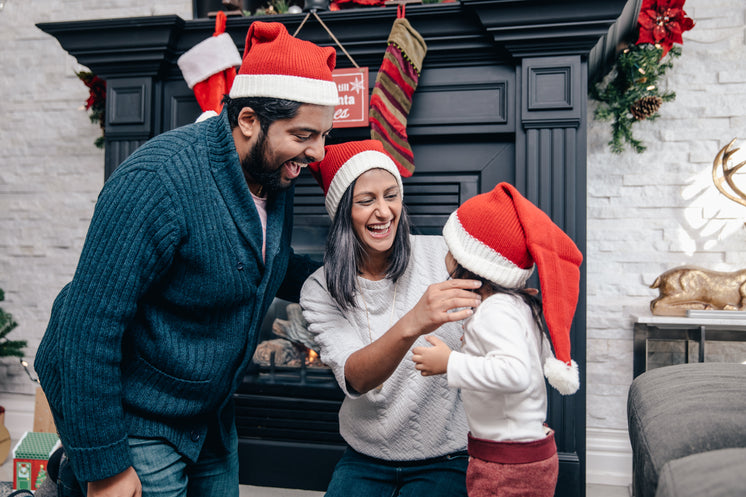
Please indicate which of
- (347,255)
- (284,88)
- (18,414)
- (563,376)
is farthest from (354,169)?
(18,414)

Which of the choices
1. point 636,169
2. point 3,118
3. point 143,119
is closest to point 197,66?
point 143,119

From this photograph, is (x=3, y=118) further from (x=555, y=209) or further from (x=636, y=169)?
(x=636, y=169)

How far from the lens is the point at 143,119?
2.16m

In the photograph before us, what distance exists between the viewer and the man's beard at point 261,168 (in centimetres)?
107

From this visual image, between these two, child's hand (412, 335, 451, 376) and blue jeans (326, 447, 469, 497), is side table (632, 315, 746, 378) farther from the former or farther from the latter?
child's hand (412, 335, 451, 376)

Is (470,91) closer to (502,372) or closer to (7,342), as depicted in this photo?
(502,372)

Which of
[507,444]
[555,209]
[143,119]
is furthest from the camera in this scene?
[143,119]

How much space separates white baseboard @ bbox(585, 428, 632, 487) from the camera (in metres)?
2.31

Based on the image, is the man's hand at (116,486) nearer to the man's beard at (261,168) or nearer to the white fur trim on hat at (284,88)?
the man's beard at (261,168)

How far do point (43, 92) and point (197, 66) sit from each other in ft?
4.49

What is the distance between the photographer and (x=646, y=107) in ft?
7.09

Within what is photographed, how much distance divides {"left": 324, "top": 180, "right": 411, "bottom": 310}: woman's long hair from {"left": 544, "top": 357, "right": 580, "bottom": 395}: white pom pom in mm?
444

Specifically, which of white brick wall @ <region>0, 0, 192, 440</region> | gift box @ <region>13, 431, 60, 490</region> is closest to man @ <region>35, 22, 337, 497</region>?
gift box @ <region>13, 431, 60, 490</region>

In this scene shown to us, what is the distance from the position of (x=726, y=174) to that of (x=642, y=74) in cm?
55
